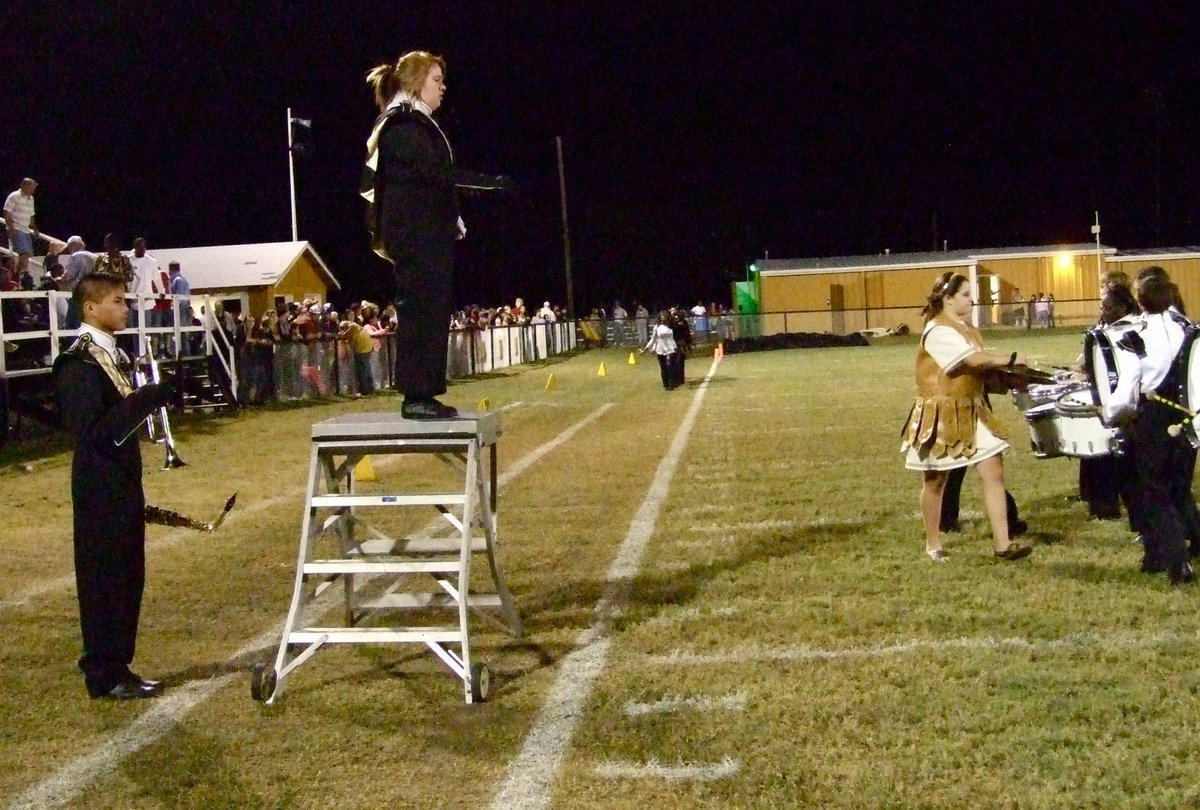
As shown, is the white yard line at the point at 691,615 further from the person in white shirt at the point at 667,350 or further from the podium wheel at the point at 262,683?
the person in white shirt at the point at 667,350

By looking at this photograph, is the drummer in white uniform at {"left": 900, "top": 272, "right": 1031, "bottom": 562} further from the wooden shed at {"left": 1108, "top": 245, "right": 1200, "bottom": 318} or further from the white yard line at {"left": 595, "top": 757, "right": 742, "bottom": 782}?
the wooden shed at {"left": 1108, "top": 245, "right": 1200, "bottom": 318}

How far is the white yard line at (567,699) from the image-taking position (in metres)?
4.13

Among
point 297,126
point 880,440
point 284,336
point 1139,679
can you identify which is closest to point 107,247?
point 284,336

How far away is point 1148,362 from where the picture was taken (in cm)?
649

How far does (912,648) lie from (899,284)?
4908 centimetres

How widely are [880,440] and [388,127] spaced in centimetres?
939

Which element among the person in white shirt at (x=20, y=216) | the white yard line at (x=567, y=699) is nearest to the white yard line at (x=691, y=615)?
the white yard line at (x=567, y=699)

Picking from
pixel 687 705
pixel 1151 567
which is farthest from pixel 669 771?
pixel 1151 567

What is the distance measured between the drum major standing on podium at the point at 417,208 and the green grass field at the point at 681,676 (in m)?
1.36

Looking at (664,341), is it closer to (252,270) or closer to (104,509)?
(104,509)

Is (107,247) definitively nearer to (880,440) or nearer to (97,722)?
(880,440)

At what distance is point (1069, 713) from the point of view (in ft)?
15.1

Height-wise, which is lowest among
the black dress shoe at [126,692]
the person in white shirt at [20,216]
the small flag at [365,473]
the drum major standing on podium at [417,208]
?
the black dress shoe at [126,692]

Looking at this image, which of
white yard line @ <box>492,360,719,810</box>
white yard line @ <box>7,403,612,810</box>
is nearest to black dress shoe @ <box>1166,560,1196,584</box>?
white yard line @ <box>492,360,719,810</box>
